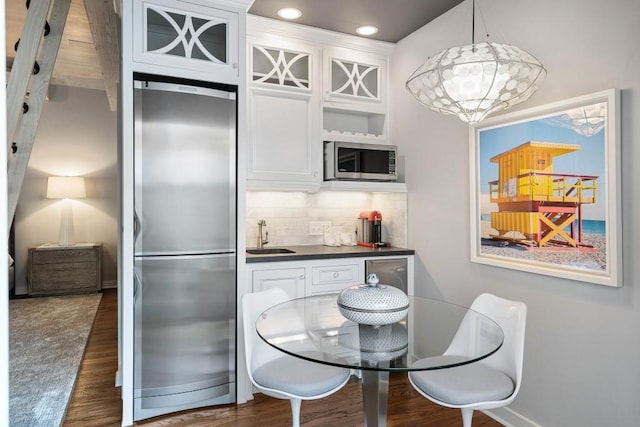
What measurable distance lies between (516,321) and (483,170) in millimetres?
1091

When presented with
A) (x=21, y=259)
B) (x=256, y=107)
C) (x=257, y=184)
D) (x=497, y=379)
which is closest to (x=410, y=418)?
(x=497, y=379)

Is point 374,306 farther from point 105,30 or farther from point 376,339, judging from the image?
point 105,30

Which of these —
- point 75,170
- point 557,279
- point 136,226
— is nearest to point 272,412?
point 136,226

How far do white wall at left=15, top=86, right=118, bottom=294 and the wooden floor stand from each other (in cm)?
383

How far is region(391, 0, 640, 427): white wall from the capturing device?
1896mm

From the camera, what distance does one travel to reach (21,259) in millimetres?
5949

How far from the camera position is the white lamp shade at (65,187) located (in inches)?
A: 234

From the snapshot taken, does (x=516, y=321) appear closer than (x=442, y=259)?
Yes

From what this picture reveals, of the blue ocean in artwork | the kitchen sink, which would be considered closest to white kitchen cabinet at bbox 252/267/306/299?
the kitchen sink

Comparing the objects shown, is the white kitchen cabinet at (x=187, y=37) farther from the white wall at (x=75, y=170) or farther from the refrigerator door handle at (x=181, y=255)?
the white wall at (x=75, y=170)

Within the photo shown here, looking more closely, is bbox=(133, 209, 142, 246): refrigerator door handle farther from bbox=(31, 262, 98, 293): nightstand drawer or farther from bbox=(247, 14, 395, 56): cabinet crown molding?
bbox=(31, 262, 98, 293): nightstand drawer

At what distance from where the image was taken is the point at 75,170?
6281 millimetres

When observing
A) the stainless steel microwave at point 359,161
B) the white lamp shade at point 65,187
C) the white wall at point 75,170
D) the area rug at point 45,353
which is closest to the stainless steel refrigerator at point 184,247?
the area rug at point 45,353

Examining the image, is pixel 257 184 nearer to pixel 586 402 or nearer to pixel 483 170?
pixel 483 170
